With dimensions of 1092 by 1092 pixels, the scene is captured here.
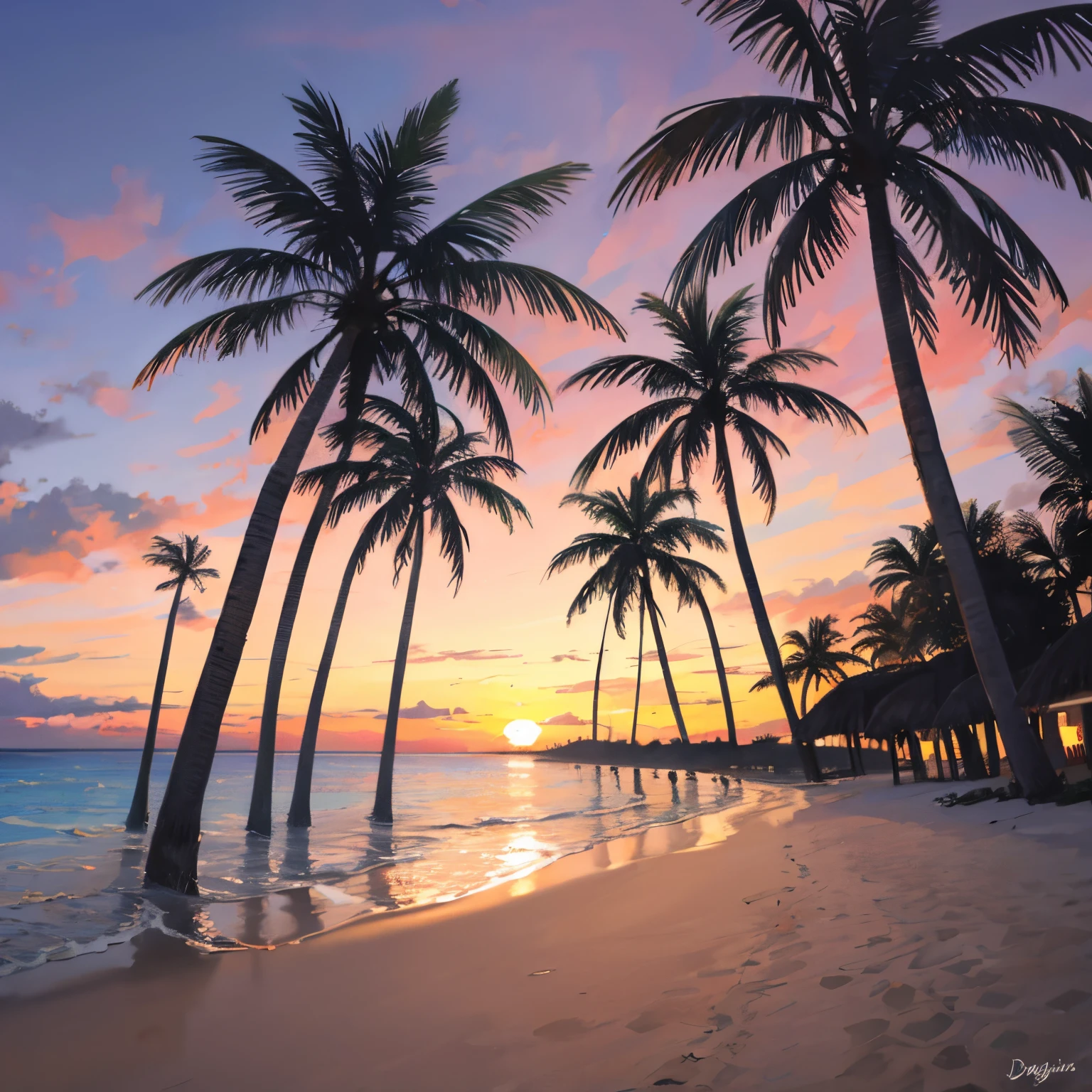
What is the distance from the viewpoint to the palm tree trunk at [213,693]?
771 centimetres

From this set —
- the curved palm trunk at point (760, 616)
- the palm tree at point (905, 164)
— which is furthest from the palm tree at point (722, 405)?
the palm tree at point (905, 164)

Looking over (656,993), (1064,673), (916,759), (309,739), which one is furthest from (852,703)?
(656,993)

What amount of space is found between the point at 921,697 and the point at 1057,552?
43.9 feet

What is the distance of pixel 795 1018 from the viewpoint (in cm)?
272

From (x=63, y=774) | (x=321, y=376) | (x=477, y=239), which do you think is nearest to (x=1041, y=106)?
(x=477, y=239)

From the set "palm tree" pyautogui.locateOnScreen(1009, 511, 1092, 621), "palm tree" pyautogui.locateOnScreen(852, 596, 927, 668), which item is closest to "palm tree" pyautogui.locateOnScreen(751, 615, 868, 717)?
"palm tree" pyautogui.locateOnScreen(852, 596, 927, 668)

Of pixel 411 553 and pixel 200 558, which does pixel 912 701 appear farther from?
pixel 200 558

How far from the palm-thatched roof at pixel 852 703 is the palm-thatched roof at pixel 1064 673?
29.2ft

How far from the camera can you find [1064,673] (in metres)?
8.39

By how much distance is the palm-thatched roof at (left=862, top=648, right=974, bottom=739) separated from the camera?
1552 cm

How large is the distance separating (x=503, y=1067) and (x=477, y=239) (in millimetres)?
10807

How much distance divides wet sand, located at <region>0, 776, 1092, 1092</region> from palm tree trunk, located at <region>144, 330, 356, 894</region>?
196 centimetres

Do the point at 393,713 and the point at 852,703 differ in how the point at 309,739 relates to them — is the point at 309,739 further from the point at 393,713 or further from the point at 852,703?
the point at 852,703

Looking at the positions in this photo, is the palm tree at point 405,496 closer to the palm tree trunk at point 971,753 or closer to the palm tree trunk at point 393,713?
the palm tree trunk at point 393,713
